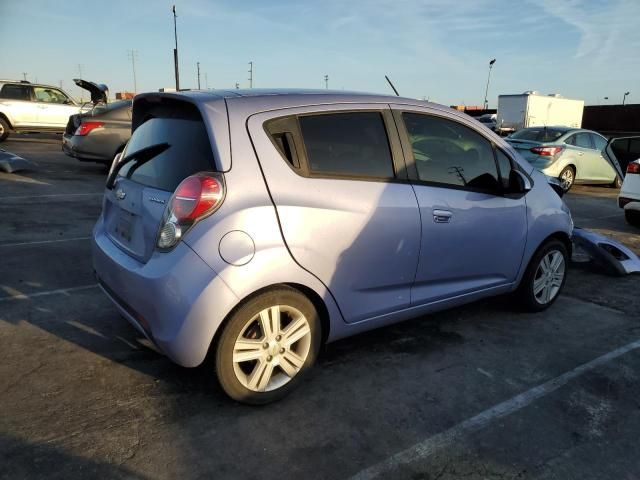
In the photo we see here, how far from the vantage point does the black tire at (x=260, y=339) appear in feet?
8.36

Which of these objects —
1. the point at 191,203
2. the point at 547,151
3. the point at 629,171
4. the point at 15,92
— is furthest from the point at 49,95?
the point at 191,203

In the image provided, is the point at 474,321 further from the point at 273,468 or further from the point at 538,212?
the point at 273,468

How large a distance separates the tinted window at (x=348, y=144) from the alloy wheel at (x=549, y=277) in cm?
186

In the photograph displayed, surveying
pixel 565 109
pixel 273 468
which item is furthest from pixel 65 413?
pixel 565 109

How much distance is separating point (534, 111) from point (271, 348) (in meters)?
29.3

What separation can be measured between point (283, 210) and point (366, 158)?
0.72 m

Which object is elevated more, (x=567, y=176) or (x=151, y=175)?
(x=151, y=175)

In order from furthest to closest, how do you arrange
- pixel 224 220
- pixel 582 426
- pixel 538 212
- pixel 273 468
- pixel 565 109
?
pixel 565 109
pixel 538 212
pixel 582 426
pixel 224 220
pixel 273 468

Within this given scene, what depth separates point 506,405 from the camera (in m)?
2.86

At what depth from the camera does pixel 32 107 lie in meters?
16.2

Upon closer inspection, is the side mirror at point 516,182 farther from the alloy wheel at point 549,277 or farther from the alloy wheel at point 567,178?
the alloy wheel at point 567,178

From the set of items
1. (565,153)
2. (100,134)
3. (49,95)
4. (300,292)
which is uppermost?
(49,95)

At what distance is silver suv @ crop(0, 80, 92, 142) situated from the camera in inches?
625

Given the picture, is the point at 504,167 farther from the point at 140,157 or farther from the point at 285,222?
the point at 140,157
